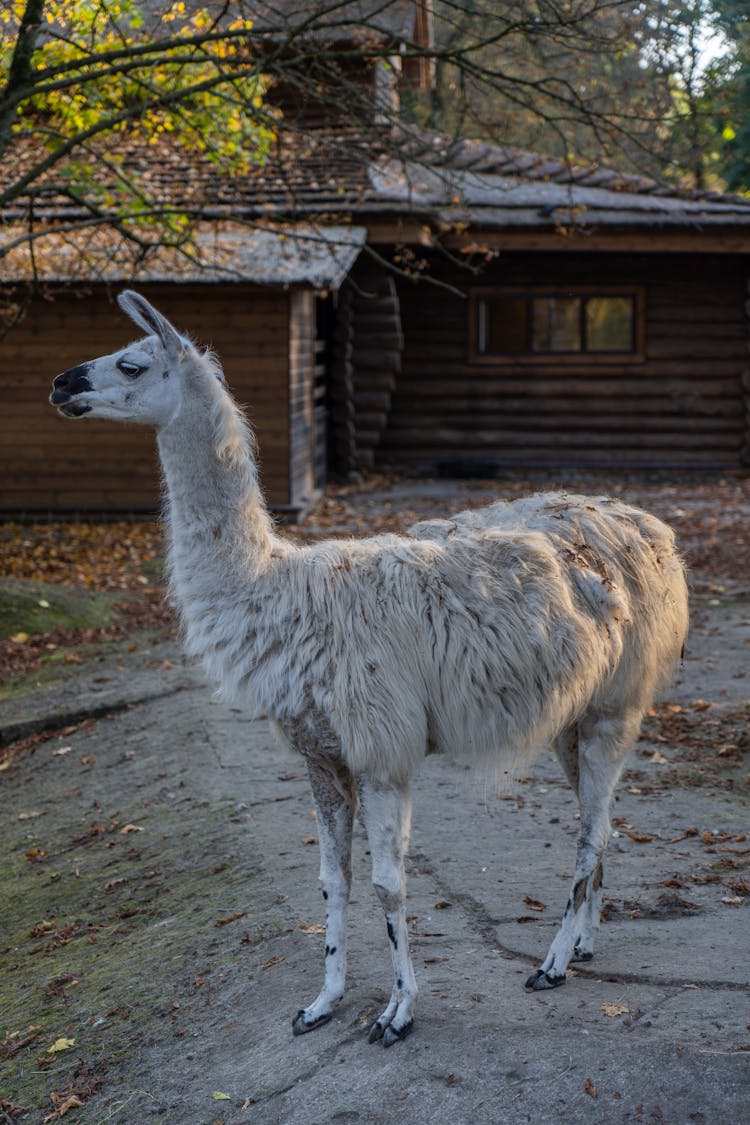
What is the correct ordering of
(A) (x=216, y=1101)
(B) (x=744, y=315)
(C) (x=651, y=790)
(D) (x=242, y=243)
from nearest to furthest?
(A) (x=216, y=1101)
(C) (x=651, y=790)
(D) (x=242, y=243)
(B) (x=744, y=315)

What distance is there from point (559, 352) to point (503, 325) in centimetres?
99

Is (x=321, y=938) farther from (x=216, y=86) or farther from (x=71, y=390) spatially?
(x=216, y=86)

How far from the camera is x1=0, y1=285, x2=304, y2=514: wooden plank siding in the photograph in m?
15.6

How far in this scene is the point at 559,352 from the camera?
19.7 meters

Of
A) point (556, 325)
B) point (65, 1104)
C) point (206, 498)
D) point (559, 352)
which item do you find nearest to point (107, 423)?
point (559, 352)

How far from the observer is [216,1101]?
4043mm

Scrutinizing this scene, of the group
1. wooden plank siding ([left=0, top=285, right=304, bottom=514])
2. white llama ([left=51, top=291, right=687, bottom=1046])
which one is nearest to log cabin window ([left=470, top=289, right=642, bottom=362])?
wooden plank siding ([left=0, top=285, right=304, bottom=514])

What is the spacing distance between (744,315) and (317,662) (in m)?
16.9

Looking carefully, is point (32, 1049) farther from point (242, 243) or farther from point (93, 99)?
point (242, 243)

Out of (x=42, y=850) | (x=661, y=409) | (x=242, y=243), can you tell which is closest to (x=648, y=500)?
(x=661, y=409)

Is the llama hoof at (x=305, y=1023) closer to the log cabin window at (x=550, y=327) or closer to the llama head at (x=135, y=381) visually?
the llama head at (x=135, y=381)

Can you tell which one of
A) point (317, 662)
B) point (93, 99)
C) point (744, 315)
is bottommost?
point (317, 662)

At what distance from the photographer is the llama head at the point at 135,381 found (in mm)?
4172

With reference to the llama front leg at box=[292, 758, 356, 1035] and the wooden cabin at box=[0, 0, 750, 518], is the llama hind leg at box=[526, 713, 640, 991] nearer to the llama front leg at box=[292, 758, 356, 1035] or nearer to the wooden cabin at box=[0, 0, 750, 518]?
A: the llama front leg at box=[292, 758, 356, 1035]
